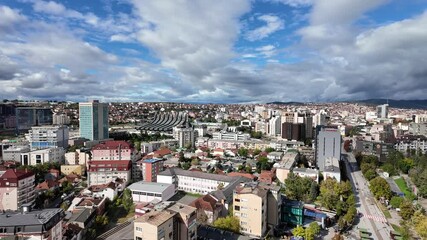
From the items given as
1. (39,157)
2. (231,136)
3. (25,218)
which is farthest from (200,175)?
(231,136)

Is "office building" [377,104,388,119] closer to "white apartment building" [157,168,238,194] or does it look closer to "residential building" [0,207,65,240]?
"white apartment building" [157,168,238,194]

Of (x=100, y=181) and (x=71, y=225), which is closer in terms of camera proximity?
(x=71, y=225)

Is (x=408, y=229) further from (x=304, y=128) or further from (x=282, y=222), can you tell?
(x=304, y=128)

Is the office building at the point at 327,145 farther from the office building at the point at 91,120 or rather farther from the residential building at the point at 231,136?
the office building at the point at 91,120

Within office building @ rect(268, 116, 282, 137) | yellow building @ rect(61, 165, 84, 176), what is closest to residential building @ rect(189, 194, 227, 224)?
yellow building @ rect(61, 165, 84, 176)

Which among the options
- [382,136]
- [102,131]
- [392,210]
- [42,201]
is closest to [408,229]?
[392,210]

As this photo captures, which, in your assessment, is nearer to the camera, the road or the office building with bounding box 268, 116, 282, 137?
the road

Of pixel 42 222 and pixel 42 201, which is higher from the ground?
pixel 42 222
